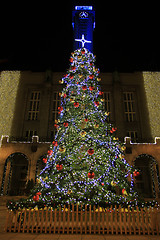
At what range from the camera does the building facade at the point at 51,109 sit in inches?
968

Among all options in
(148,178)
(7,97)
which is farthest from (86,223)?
(7,97)

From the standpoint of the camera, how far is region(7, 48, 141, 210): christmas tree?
25.2 ft

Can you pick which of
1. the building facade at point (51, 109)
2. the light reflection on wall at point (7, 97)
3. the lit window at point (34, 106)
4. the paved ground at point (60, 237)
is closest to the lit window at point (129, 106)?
the building facade at point (51, 109)

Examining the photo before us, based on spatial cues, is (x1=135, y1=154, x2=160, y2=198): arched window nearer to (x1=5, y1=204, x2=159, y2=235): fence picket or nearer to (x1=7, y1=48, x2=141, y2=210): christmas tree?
(x1=7, y1=48, x2=141, y2=210): christmas tree

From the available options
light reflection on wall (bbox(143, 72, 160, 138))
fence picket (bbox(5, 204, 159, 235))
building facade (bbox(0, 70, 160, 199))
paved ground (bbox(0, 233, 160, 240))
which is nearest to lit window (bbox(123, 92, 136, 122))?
building facade (bbox(0, 70, 160, 199))

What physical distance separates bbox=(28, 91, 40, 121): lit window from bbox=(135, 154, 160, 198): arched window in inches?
687

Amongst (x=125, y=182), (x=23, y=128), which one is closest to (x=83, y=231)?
(x=125, y=182)

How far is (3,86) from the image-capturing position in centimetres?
2919

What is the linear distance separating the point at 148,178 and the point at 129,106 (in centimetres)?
1187

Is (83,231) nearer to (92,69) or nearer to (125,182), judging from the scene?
(125,182)

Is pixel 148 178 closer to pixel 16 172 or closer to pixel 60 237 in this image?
pixel 16 172

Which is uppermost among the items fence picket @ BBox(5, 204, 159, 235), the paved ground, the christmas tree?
the christmas tree

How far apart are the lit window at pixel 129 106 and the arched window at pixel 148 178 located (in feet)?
23.2

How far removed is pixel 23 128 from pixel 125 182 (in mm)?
22377
